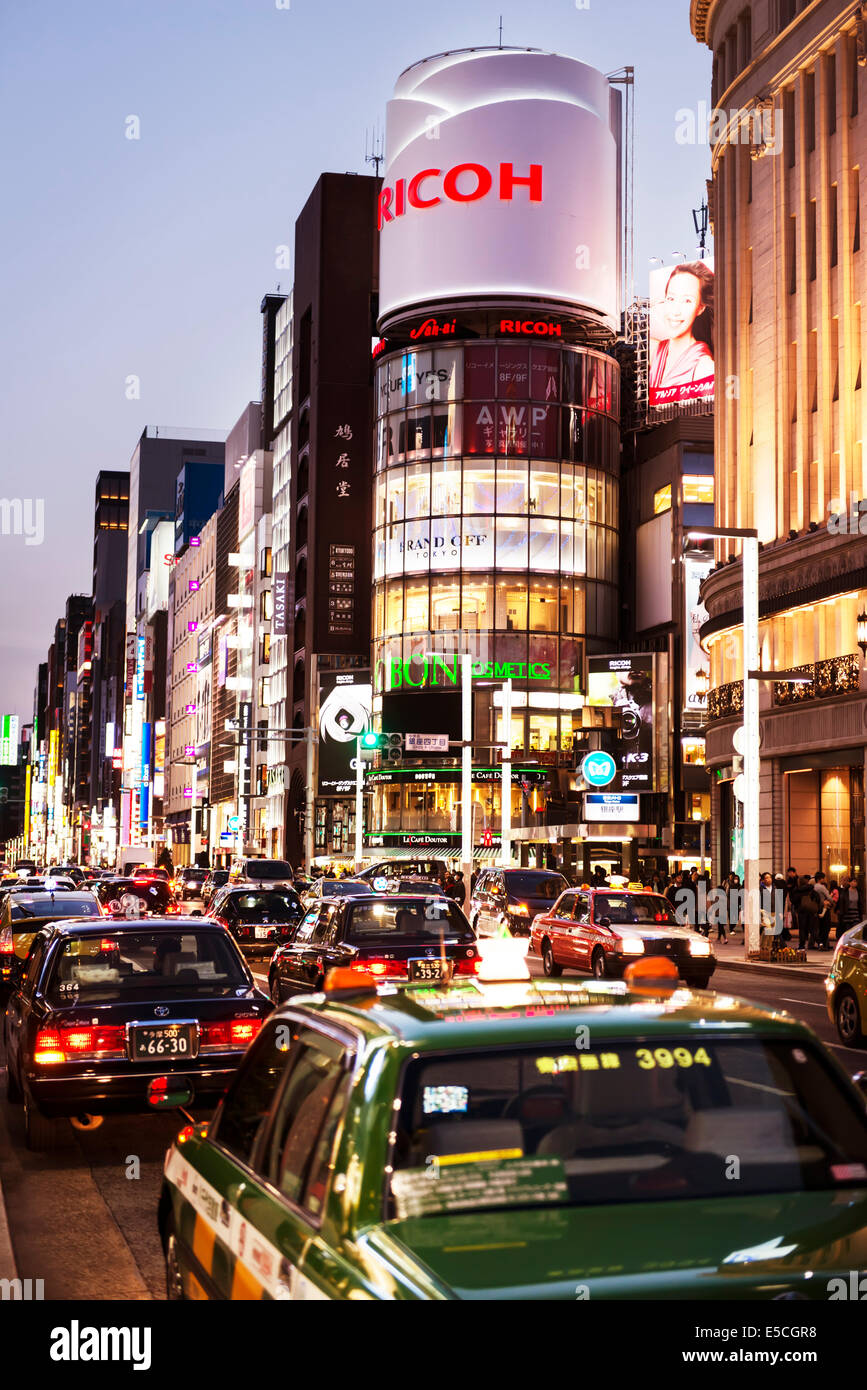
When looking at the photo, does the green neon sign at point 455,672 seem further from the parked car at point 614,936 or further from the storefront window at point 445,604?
the parked car at point 614,936

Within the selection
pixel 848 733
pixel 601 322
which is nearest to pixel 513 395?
pixel 601 322

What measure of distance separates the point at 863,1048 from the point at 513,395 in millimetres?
77052

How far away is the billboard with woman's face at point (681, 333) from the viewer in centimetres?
9075

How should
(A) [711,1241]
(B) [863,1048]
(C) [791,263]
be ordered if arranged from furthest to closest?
(C) [791,263], (B) [863,1048], (A) [711,1241]

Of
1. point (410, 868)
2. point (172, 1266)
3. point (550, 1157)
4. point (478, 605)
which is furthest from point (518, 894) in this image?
point (478, 605)

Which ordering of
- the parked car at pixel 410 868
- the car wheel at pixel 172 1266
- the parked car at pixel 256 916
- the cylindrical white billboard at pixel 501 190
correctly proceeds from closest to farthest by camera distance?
the car wheel at pixel 172 1266 < the parked car at pixel 256 916 < the parked car at pixel 410 868 < the cylindrical white billboard at pixel 501 190

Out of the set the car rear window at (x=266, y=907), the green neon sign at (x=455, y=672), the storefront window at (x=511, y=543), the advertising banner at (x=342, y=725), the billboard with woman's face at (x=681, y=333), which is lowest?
the car rear window at (x=266, y=907)

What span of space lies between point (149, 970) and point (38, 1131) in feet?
4.93

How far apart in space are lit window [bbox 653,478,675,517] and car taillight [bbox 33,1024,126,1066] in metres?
79.5

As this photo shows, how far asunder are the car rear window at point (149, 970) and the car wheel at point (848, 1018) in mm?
8203

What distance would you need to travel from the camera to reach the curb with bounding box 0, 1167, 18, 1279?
24.9 ft

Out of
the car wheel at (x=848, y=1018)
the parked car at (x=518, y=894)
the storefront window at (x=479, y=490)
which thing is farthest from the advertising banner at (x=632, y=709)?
the car wheel at (x=848, y=1018)

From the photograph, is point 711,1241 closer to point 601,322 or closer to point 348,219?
point 601,322
